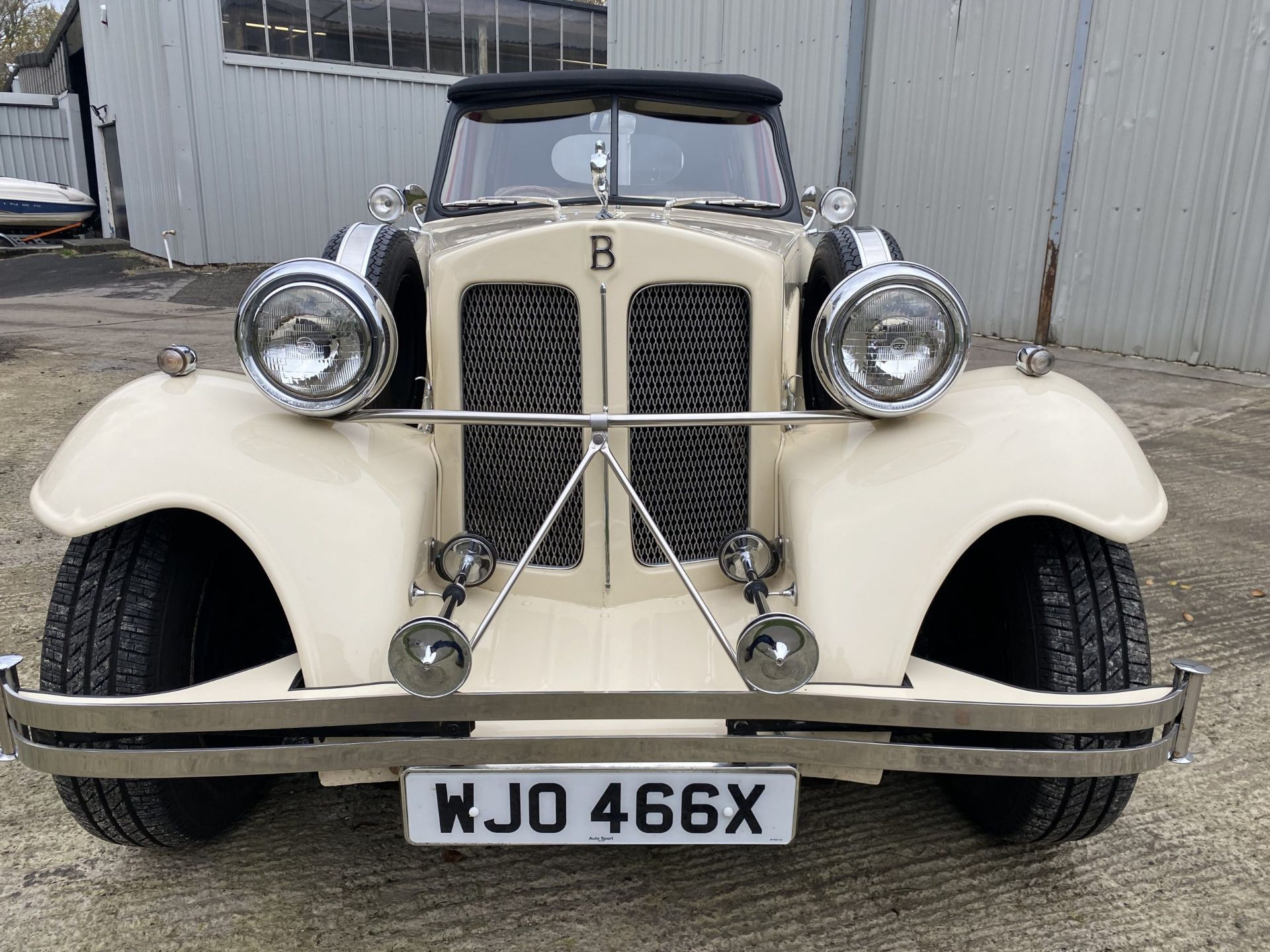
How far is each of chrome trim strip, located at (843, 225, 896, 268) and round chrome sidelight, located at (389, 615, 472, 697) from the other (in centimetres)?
120

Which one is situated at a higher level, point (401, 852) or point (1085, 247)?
point (1085, 247)

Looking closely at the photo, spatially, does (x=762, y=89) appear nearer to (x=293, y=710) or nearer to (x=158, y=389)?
(x=158, y=389)

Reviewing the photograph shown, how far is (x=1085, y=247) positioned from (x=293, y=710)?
23.5ft

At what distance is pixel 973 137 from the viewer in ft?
25.5

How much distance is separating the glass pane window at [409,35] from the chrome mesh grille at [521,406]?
1511cm

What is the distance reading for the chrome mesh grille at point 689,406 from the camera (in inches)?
82.7

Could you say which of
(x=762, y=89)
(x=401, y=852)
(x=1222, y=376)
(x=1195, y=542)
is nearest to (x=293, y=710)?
(x=401, y=852)

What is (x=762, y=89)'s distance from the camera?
3.10 m

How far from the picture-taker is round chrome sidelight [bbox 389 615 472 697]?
4.99ft

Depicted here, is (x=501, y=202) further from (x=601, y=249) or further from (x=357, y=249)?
(x=601, y=249)

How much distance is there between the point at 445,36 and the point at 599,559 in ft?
52.4

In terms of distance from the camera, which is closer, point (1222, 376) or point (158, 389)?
point (158, 389)

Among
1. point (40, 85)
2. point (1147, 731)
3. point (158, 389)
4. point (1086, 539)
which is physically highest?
point (40, 85)

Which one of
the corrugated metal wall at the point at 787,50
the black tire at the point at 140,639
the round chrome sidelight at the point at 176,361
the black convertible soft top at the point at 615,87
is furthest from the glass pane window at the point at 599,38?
the black tire at the point at 140,639
